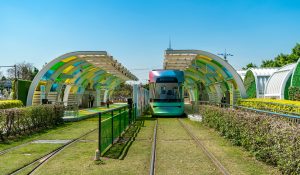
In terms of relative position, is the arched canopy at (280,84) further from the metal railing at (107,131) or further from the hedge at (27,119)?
the metal railing at (107,131)

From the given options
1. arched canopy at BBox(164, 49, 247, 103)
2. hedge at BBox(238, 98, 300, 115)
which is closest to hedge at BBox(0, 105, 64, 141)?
arched canopy at BBox(164, 49, 247, 103)

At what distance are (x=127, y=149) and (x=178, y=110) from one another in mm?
14939

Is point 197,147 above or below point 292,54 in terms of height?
below

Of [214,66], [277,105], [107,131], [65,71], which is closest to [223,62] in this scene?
[214,66]

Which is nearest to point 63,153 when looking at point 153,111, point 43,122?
point 43,122

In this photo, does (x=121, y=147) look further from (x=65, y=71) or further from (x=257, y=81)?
(x=257, y=81)

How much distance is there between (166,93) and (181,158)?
16099mm

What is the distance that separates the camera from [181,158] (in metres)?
9.94

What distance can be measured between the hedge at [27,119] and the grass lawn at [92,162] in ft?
10.6

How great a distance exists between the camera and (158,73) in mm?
26141

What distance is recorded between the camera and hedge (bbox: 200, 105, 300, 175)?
6.98m

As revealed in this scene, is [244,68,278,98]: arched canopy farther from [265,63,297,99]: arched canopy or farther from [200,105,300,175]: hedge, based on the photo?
[200,105,300,175]: hedge

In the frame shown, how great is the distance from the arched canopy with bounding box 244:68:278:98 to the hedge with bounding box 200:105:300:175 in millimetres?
24262

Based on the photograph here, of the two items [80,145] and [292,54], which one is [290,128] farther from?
[292,54]
